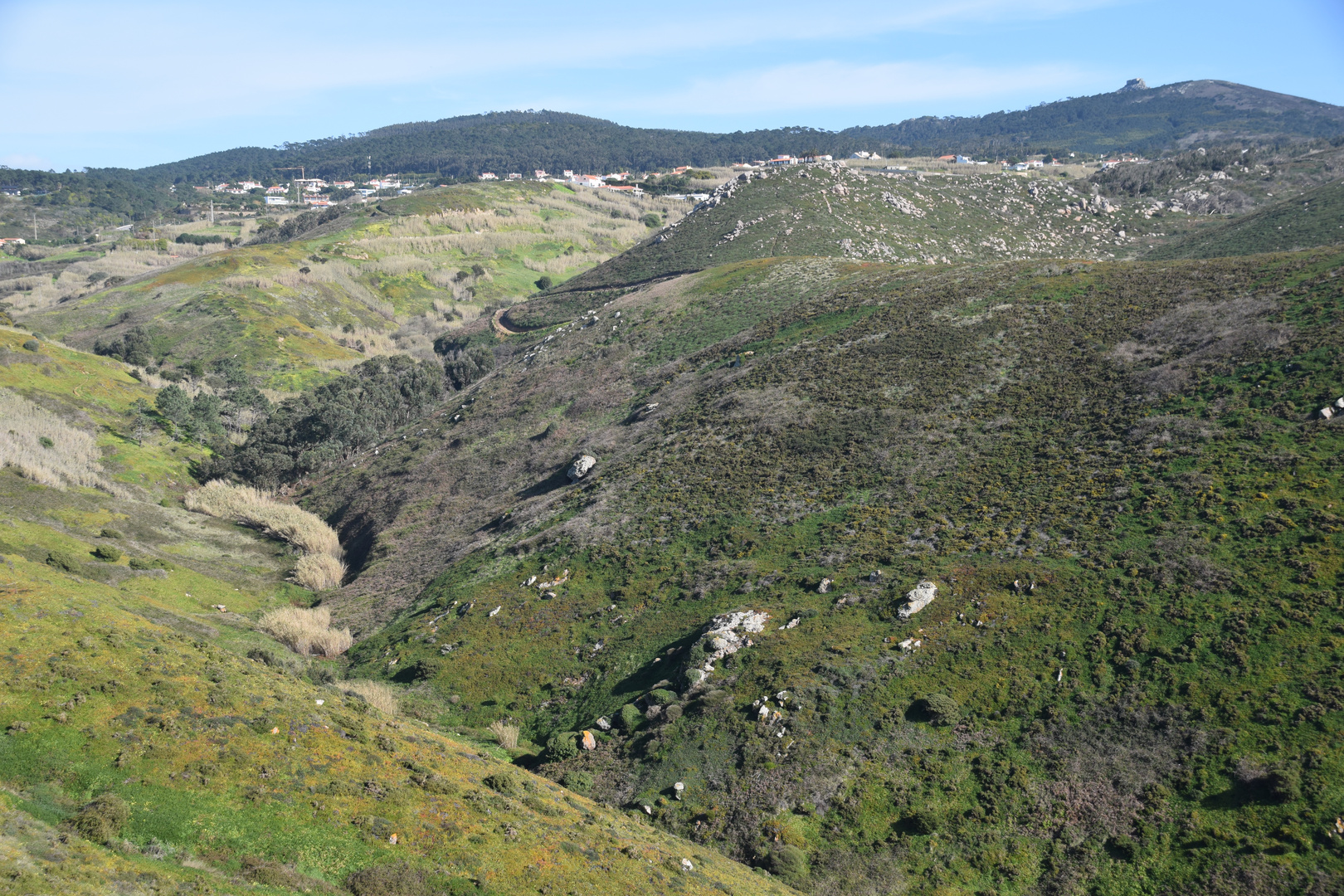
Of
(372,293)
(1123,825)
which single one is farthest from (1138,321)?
(372,293)

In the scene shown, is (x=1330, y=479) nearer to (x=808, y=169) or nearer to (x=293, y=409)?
(x=293, y=409)

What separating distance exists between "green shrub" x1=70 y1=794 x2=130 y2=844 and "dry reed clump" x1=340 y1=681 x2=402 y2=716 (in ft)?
56.1

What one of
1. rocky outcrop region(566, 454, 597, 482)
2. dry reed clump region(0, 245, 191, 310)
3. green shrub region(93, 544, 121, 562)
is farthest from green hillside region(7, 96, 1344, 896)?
dry reed clump region(0, 245, 191, 310)

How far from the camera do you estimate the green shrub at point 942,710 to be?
31562 millimetres

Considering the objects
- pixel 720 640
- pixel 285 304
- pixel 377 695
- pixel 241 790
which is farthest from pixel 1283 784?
pixel 285 304

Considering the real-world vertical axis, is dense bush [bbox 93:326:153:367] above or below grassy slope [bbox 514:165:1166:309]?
below

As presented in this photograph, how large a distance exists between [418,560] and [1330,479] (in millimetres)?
59471

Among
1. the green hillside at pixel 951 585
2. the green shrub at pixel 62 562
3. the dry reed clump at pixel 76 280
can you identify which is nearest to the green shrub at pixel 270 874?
the green hillside at pixel 951 585

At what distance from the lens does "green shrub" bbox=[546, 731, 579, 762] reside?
35.7 m

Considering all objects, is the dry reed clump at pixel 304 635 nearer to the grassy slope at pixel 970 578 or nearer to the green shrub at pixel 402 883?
the grassy slope at pixel 970 578

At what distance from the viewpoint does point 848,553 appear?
144 feet

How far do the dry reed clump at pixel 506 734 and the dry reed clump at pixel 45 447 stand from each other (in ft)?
155

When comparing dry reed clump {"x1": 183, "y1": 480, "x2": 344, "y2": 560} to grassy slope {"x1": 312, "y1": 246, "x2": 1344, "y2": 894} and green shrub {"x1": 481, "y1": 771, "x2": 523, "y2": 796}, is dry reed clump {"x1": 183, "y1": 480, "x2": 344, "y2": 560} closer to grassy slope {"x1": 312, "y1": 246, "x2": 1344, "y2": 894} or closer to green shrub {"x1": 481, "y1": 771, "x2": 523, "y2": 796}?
grassy slope {"x1": 312, "y1": 246, "x2": 1344, "y2": 894}

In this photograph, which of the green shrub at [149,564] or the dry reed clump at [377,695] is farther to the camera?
the green shrub at [149,564]
